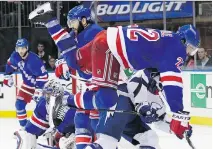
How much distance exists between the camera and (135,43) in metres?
2.73

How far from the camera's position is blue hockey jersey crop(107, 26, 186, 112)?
260cm

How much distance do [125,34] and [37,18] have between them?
756 millimetres

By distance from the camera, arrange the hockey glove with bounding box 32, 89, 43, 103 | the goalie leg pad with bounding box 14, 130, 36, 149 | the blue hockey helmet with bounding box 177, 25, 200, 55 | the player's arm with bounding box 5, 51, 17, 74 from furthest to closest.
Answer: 1. the player's arm with bounding box 5, 51, 17, 74
2. the hockey glove with bounding box 32, 89, 43, 103
3. the goalie leg pad with bounding box 14, 130, 36, 149
4. the blue hockey helmet with bounding box 177, 25, 200, 55

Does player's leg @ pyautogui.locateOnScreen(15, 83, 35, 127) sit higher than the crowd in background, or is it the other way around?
the crowd in background

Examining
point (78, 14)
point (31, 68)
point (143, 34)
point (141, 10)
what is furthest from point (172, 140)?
point (141, 10)

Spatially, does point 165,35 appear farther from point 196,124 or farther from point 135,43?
point 196,124

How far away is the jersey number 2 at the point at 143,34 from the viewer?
8.93ft

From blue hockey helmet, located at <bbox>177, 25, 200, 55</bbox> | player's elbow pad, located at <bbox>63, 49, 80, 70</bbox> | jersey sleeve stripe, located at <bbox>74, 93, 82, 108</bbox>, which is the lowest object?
jersey sleeve stripe, located at <bbox>74, 93, 82, 108</bbox>

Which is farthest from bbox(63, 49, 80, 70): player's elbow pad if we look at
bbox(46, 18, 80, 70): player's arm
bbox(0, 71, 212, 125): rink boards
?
bbox(0, 71, 212, 125): rink boards

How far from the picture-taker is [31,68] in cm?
559

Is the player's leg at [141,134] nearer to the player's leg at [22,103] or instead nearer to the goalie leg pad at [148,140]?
the goalie leg pad at [148,140]

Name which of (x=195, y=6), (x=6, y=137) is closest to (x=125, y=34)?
(x=6, y=137)

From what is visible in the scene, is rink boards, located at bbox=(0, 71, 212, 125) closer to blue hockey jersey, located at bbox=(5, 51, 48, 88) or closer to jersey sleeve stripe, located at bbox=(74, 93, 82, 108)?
blue hockey jersey, located at bbox=(5, 51, 48, 88)

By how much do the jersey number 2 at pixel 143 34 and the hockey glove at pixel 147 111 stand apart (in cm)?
38
